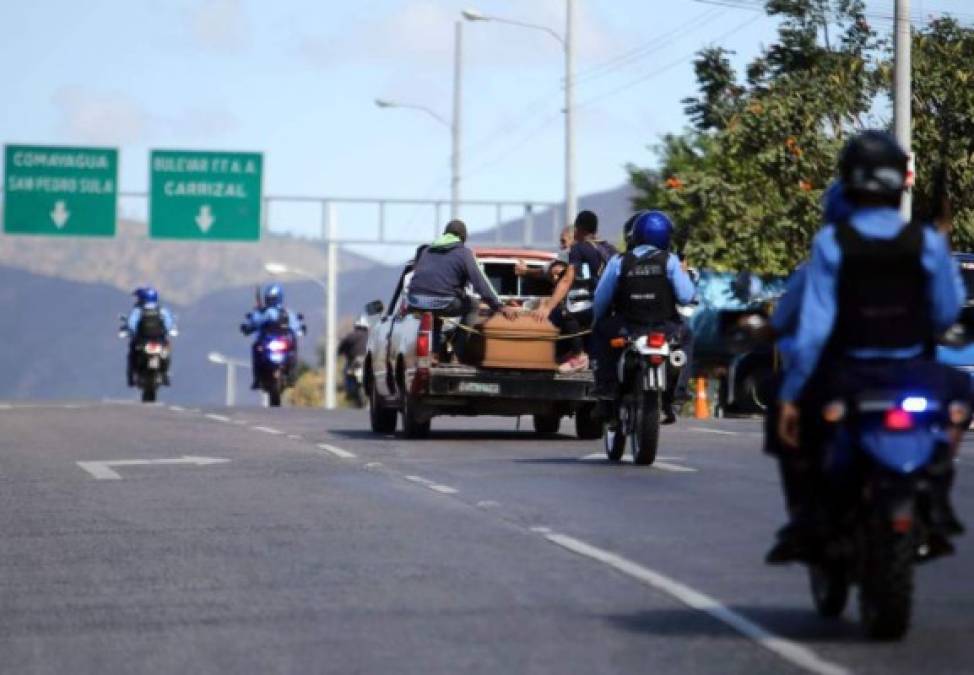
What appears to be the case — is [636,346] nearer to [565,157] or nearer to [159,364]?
[159,364]

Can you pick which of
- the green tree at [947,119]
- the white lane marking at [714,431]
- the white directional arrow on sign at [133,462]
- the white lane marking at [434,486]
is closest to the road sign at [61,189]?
the green tree at [947,119]

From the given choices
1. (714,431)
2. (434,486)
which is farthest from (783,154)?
(434,486)

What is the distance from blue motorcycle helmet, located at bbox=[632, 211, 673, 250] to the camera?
18484mm

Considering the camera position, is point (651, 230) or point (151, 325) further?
point (151, 325)

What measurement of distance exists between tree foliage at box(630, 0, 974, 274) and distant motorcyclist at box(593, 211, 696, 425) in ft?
77.6

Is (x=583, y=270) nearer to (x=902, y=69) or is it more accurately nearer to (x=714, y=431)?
(x=714, y=431)

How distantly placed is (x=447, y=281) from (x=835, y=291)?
13.7 meters

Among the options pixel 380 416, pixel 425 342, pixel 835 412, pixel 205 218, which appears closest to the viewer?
pixel 835 412

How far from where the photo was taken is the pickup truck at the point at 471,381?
2269cm

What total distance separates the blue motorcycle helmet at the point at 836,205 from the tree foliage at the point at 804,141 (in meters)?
32.4

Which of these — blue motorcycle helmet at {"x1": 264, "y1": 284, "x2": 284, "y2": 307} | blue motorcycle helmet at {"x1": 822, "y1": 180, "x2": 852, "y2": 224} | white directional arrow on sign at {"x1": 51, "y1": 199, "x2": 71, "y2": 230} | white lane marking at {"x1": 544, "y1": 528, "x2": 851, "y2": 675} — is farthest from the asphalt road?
white directional arrow on sign at {"x1": 51, "y1": 199, "x2": 71, "y2": 230}

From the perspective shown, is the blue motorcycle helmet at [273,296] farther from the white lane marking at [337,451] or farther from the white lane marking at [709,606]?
the white lane marking at [709,606]

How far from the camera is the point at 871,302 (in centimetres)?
915

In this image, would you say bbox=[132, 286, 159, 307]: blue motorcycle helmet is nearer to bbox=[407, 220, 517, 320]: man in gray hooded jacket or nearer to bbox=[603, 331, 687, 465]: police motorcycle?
bbox=[407, 220, 517, 320]: man in gray hooded jacket
